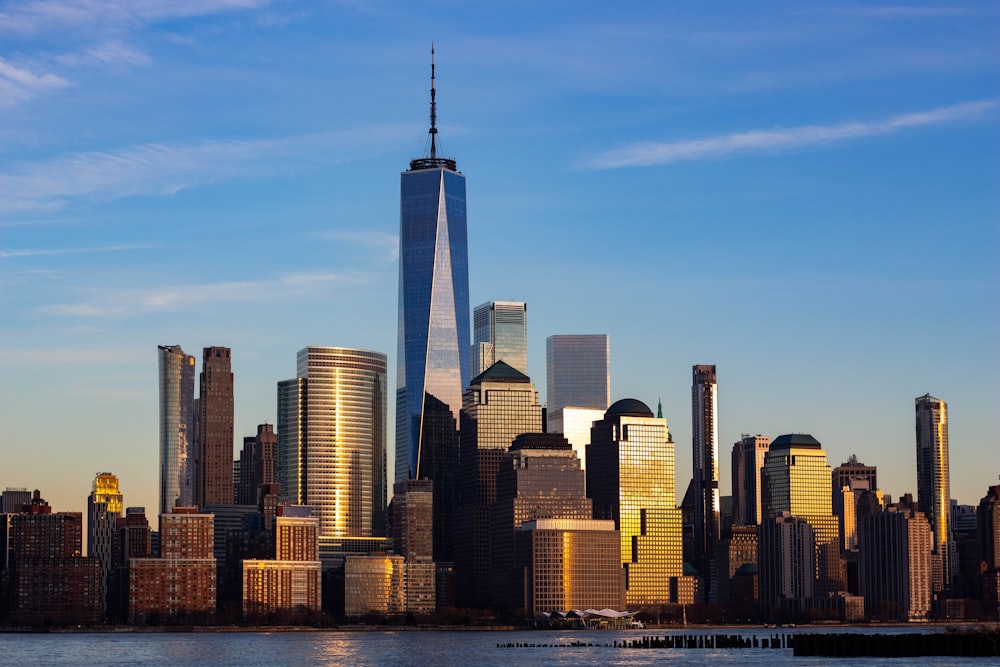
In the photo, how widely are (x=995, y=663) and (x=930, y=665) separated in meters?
8.86

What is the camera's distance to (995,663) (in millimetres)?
189875

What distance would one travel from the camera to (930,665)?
19712 cm
